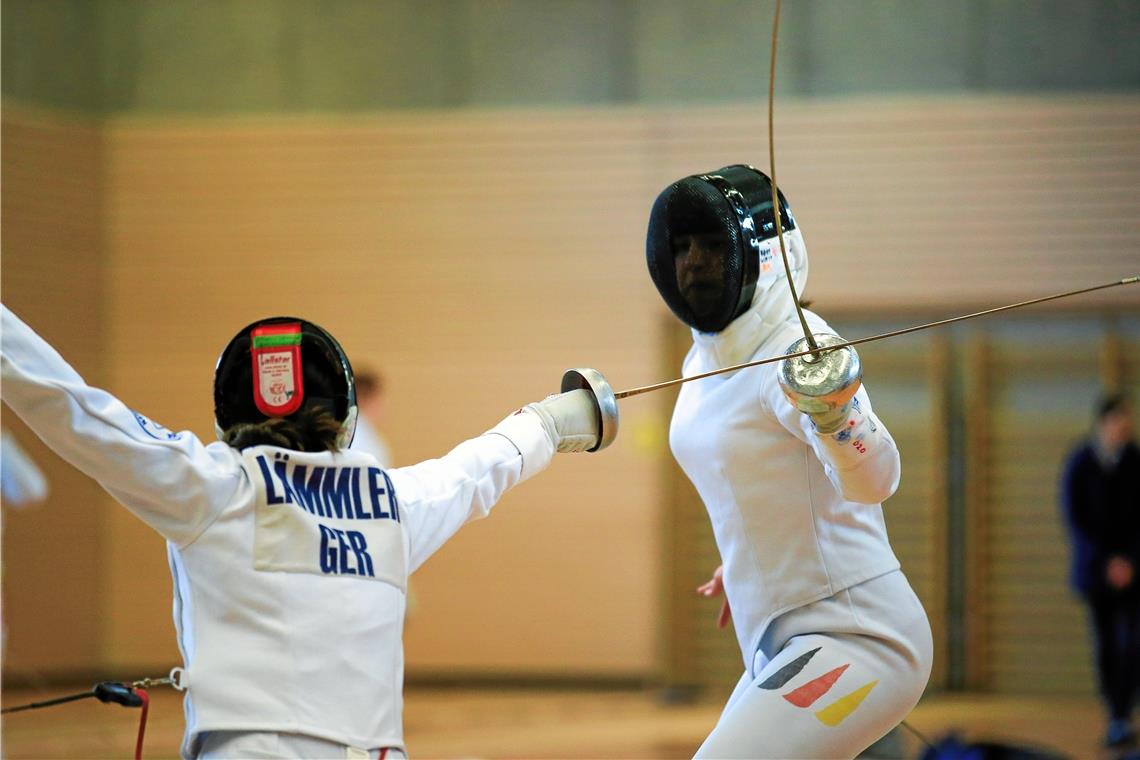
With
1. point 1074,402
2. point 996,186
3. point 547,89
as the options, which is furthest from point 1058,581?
point 547,89

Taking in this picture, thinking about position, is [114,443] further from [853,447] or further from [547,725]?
[547,725]

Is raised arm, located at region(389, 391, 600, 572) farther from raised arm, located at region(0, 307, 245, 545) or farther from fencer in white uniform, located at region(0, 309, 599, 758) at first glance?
raised arm, located at region(0, 307, 245, 545)

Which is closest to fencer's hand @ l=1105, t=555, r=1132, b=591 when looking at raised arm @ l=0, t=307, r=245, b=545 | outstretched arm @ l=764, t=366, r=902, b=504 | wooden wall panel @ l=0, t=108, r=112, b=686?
outstretched arm @ l=764, t=366, r=902, b=504

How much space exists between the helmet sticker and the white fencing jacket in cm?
75

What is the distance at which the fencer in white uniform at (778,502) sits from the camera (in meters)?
2.02

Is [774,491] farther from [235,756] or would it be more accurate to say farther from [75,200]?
[75,200]

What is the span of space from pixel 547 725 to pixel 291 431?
420 cm

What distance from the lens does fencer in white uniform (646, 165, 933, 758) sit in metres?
2.02

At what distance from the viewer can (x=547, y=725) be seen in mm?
5742

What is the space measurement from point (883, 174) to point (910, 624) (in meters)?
4.68

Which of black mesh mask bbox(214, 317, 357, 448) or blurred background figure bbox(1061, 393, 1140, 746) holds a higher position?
black mesh mask bbox(214, 317, 357, 448)

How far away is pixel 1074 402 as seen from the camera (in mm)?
6355

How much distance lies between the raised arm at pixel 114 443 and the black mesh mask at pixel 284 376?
13 cm

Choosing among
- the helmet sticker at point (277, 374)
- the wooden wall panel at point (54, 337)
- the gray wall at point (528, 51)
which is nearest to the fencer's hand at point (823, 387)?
the helmet sticker at point (277, 374)
